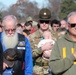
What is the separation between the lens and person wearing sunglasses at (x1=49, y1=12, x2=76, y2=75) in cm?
463

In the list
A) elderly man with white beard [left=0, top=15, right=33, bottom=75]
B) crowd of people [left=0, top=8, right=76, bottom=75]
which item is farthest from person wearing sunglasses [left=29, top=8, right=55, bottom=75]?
elderly man with white beard [left=0, top=15, right=33, bottom=75]

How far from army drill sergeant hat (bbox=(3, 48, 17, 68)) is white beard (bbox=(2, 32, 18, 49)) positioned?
0.51 feet

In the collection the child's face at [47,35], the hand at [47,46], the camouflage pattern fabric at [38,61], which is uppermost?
the child's face at [47,35]

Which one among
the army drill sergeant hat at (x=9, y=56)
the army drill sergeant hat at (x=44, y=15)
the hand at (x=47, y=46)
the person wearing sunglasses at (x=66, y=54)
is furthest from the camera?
the army drill sergeant hat at (x=44, y=15)

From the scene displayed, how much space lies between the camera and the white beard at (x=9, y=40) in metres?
5.64

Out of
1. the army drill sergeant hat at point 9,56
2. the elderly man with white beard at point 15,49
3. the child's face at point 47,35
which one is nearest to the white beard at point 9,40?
the elderly man with white beard at point 15,49

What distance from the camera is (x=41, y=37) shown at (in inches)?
274

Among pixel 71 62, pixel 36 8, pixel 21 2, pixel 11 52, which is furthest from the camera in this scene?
pixel 21 2

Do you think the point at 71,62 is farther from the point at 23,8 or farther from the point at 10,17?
the point at 23,8

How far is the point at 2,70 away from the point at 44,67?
1.44 metres

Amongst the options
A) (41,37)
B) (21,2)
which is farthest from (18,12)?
(41,37)

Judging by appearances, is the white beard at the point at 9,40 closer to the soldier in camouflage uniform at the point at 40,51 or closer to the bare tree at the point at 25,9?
the soldier in camouflage uniform at the point at 40,51

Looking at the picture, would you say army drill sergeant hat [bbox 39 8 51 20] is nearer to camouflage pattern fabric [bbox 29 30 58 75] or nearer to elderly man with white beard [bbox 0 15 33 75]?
camouflage pattern fabric [bbox 29 30 58 75]

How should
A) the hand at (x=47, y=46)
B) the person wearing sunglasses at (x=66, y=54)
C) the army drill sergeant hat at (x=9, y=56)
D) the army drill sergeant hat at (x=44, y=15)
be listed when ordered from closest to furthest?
the person wearing sunglasses at (x=66, y=54)
the army drill sergeant hat at (x=9, y=56)
the hand at (x=47, y=46)
the army drill sergeant hat at (x=44, y=15)
